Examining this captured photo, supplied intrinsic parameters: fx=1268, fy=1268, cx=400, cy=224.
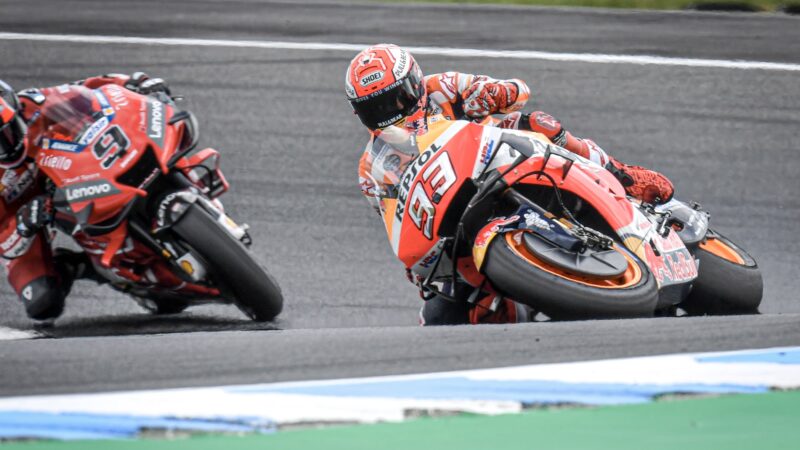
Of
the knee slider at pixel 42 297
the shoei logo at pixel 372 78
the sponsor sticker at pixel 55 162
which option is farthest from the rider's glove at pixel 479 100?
the knee slider at pixel 42 297

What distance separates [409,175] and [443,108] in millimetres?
613

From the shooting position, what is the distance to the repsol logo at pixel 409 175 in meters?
5.43

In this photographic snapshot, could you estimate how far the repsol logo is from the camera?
543 cm

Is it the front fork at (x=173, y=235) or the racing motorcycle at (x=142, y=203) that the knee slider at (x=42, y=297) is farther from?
the front fork at (x=173, y=235)

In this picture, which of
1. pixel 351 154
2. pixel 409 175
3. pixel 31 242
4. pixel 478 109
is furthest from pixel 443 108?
pixel 351 154

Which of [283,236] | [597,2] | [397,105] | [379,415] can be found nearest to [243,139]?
[283,236]

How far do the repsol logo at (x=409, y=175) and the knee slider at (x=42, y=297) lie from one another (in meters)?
1.89

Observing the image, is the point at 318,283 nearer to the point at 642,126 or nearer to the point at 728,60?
the point at 642,126

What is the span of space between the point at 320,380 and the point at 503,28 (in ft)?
21.7

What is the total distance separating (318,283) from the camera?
7141 mm

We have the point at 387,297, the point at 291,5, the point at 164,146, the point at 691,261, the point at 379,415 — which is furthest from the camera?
the point at 291,5

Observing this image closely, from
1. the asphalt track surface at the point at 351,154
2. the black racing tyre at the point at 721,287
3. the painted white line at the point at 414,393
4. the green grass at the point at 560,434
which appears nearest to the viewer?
the green grass at the point at 560,434

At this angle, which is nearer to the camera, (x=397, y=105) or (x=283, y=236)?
(x=397, y=105)

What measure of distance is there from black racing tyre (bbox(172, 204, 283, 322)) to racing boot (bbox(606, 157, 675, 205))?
1756mm
